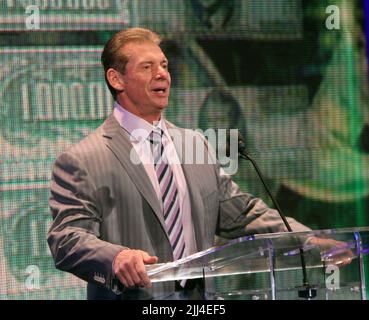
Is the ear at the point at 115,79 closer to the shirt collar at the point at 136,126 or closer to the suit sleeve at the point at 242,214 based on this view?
the shirt collar at the point at 136,126

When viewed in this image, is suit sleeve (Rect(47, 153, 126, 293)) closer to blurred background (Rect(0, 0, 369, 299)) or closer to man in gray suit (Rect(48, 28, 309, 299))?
man in gray suit (Rect(48, 28, 309, 299))

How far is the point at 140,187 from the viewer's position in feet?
12.6

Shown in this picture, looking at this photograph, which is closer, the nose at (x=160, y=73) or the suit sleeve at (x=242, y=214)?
the suit sleeve at (x=242, y=214)

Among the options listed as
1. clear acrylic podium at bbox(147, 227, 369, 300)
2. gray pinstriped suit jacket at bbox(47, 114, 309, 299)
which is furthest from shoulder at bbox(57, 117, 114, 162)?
clear acrylic podium at bbox(147, 227, 369, 300)

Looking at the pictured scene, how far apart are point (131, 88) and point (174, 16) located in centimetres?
97

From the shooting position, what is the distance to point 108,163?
3.89 meters

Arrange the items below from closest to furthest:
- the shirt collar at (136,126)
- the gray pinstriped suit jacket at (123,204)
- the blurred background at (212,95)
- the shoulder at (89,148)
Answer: the gray pinstriped suit jacket at (123,204), the shoulder at (89,148), the shirt collar at (136,126), the blurred background at (212,95)

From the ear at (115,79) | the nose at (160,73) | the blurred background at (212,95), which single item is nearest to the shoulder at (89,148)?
the ear at (115,79)

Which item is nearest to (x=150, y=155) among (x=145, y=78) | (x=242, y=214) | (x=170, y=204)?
(x=170, y=204)

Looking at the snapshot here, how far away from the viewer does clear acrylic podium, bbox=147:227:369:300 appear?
113 inches

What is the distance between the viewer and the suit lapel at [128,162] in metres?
3.81

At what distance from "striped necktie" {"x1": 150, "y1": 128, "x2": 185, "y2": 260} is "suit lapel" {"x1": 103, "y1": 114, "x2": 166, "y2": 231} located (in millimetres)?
48

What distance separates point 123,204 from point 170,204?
Answer: 214 mm
